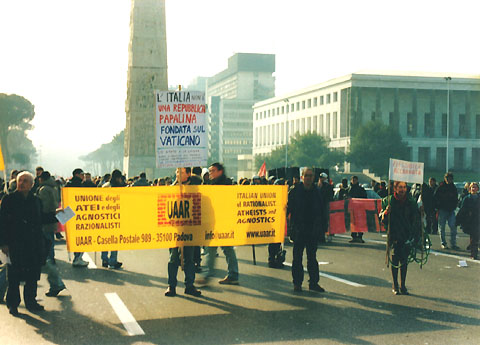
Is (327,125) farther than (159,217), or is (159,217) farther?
(327,125)

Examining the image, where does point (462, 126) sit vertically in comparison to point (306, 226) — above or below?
above

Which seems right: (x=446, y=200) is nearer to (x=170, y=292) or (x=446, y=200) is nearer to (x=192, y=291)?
(x=192, y=291)

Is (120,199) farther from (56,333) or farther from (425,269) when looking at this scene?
(425,269)

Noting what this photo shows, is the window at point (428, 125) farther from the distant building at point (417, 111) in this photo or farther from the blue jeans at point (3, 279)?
the blue jeans at point (3, 279)

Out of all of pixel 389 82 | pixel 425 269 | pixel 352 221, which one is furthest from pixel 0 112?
pixel 425 269

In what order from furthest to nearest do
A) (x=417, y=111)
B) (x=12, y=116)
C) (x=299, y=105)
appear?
(x=299, y=105), (x=417, y=111), (x=12, y=116)

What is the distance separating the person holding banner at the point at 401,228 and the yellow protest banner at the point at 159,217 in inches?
77.9

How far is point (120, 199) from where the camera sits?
31.2ft

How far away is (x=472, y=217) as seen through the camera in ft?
47.1

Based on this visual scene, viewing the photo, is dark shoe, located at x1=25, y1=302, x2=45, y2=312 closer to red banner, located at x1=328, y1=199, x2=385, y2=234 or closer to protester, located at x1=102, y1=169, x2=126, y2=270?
protester, located at x1=102, y1=169, x2=126, y2=270

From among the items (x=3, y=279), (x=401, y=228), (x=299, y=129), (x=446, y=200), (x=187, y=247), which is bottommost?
(x=3, y=279)

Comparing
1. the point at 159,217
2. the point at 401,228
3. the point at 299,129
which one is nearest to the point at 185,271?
the point at 159,217

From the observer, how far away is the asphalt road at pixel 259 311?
6.96 m

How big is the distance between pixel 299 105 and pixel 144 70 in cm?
9092
